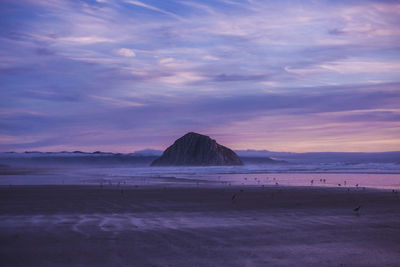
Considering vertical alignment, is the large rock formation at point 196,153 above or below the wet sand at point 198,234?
above

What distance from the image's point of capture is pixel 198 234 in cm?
1183

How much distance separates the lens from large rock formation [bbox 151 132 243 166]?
13550 centimetres

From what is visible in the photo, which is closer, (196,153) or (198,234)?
(198,234)

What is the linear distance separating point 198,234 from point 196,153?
419ft

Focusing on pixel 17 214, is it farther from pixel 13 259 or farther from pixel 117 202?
pixel 13 259

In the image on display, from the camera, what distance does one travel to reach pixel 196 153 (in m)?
140

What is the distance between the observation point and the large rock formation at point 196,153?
136 meters

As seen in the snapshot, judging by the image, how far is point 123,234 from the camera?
11719 mm

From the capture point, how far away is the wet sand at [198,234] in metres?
8.95

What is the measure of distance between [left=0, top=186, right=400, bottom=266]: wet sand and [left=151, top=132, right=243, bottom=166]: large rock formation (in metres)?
114

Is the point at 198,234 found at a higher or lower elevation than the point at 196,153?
lower

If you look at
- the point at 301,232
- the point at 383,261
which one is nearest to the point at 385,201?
the point at 301,232

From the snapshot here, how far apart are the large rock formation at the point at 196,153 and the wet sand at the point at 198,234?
11449 centimetres

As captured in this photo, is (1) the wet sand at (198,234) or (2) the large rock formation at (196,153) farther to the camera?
(2) the large rock formation at (196,153)
